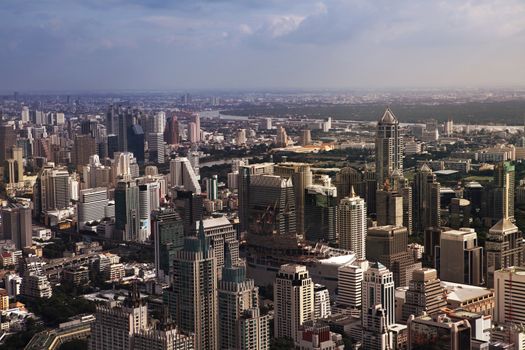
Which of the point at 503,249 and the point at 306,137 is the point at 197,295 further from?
the point at 306,137

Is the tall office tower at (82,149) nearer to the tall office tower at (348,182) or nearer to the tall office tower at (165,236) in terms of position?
the tall office tower at (348,182)

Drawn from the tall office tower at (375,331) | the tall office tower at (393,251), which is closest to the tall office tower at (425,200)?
the tall office tower at (393,251)

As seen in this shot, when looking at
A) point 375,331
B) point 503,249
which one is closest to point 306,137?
point 503,249

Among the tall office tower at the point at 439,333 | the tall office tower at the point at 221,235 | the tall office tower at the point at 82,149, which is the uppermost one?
the tall office tower at the point at 82,149

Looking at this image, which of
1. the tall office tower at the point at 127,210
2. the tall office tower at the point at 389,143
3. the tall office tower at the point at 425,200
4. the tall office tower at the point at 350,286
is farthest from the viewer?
the tall office tower at the point at 389,143

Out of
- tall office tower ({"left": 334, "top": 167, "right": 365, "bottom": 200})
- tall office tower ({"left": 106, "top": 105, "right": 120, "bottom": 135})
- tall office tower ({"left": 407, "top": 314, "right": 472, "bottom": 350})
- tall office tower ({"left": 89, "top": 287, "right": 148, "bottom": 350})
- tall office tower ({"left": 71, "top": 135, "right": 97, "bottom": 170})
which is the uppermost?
tall office tower ({"left": 106, "top": 105, "right": 120, "bottom": 135})

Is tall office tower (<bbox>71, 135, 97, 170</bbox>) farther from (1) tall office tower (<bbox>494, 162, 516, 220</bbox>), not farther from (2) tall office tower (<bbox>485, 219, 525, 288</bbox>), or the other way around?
(2) tall office tower (<bbox>485, 219, 525, 288</bbox>)

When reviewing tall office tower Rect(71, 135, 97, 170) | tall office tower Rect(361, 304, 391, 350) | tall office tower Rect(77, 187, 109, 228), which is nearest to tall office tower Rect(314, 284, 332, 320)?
tall office tower Rect(361, 304, 391, 350)

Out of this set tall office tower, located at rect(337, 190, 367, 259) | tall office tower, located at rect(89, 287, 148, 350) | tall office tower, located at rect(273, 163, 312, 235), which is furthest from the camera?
tall office tower, located at rect(273, 163, 312, 235)
